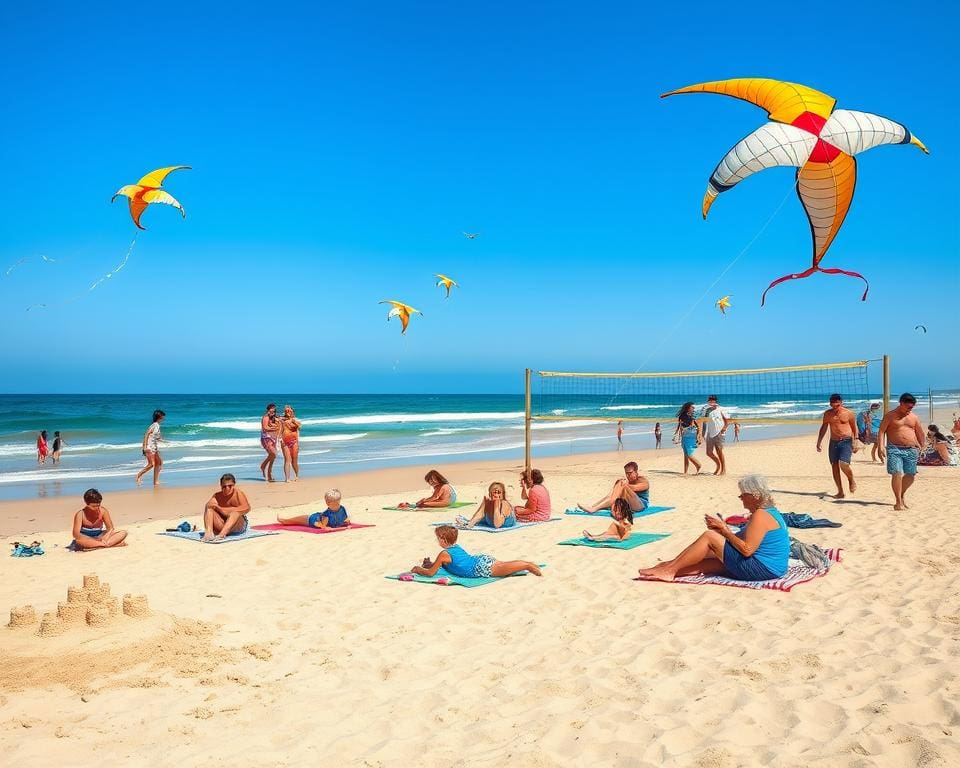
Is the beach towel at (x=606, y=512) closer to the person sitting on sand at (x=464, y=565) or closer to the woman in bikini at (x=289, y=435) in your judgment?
the person sitting on sand at (x=464, y=565)

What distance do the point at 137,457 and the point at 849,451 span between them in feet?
53.5

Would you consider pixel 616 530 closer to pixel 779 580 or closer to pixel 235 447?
pixel 779 580

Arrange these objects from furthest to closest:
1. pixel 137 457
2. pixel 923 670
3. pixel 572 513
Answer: pixel 137 457 < pixel 572 513 < pixel 923 670

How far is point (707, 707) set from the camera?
340 cm

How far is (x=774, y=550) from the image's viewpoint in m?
5.54

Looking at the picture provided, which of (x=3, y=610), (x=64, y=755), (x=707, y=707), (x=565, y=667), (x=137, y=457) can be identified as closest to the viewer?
(x=64, y=755)

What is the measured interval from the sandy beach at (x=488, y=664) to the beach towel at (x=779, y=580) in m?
0.06

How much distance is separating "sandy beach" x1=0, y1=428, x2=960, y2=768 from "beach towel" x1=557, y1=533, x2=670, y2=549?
0.48ft

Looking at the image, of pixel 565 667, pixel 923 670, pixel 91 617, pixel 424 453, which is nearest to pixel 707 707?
pixel 565 667

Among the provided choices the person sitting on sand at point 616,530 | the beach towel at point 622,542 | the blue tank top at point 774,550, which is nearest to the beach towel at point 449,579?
the beach towel at point 622,542

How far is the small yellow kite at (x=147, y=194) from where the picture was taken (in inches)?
384

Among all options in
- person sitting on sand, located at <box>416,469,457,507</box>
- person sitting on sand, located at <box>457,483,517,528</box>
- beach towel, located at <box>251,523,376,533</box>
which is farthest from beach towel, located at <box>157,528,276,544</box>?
person sitting on sand, located at <box>416,469,457,507</box>

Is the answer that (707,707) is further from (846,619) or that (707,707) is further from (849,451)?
(849,451)

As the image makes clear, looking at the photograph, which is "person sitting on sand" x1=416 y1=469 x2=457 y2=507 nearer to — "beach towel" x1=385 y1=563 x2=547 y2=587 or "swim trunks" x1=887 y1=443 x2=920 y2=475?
"beach towel" x1=385 y1=563 x2=547 y2=587
